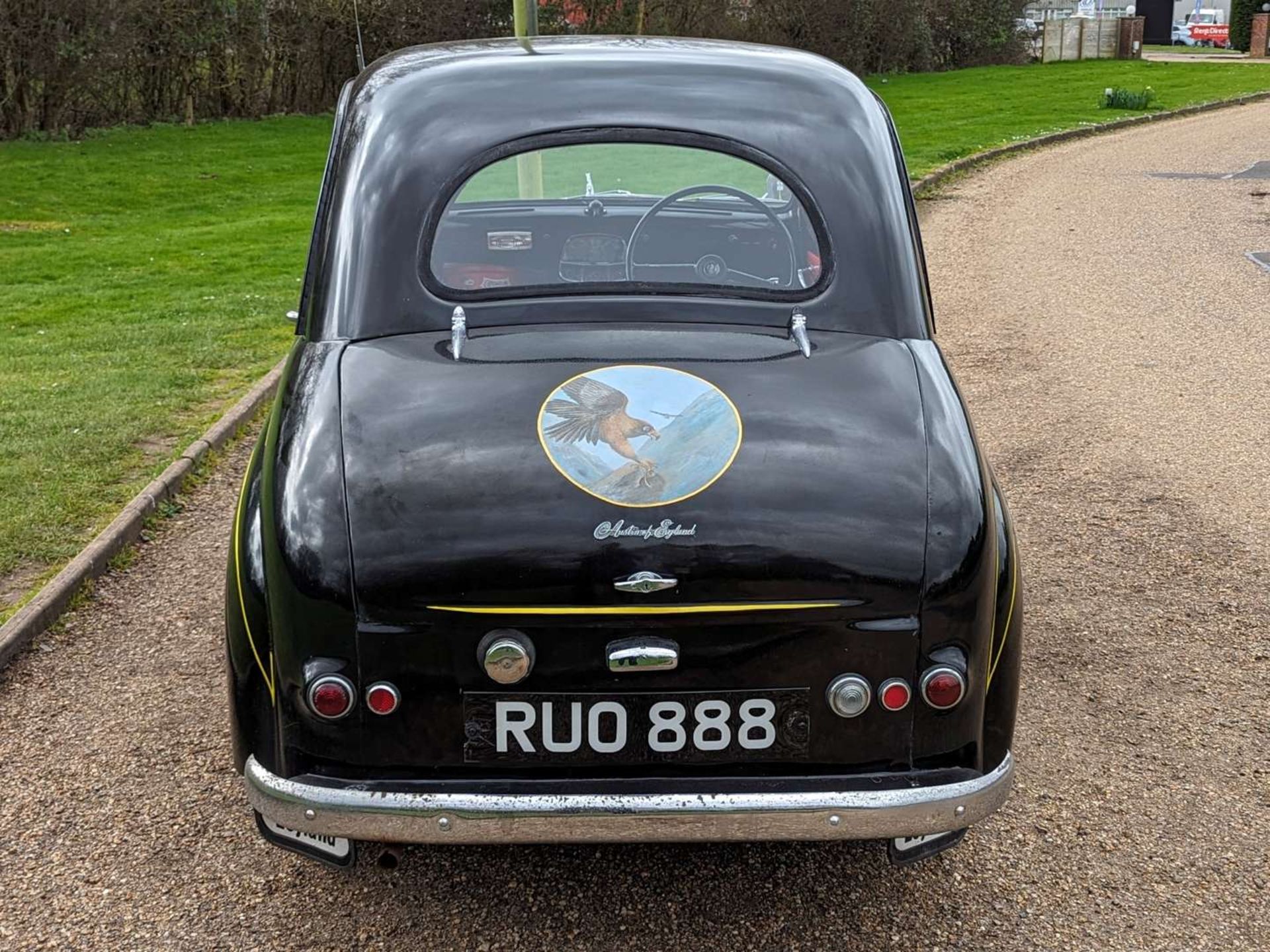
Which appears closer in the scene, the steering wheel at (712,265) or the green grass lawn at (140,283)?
the steering wheel at (712,265)

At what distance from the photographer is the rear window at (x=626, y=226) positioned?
358 centimetres

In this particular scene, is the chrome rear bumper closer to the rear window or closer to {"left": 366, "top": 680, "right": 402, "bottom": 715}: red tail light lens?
{"left": 366, "top": 680, "right": 402, "bottom": 715}: red tail light lens

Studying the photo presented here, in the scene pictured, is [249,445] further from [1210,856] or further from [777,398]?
[1210,856]

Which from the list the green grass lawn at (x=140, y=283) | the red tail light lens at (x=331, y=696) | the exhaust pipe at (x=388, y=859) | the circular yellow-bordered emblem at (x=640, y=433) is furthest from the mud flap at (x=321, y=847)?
the green grass lawn at (x=140, y=283)

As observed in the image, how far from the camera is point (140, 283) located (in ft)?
36.1

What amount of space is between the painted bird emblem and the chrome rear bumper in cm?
65

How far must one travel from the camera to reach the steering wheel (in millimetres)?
3639

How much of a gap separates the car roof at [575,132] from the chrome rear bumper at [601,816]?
1.17m

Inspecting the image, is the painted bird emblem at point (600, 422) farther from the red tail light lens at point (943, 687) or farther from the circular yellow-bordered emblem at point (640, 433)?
the red tail light lens at point (943, 687)

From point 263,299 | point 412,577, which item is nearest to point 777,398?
point 412,577

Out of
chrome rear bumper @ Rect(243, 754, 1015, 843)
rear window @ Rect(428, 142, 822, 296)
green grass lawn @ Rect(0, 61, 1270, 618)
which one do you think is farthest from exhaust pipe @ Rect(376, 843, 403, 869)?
green grass lawn @ Rect(0, 61, 1270, 618)

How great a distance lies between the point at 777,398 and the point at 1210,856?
1578 millimetres

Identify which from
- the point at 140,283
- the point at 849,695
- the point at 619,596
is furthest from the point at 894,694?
the point at 140,283

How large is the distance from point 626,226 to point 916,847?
2003 millimetres
